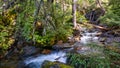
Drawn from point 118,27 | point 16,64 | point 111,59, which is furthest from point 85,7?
point 111,59

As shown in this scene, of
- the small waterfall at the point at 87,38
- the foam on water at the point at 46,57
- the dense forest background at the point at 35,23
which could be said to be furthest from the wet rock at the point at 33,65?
the small waterfall at the point at 87,38

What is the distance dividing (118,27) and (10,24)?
7031 mm

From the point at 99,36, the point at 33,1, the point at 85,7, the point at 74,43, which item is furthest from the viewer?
the point at 85,7

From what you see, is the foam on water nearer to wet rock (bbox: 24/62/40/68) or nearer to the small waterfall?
wet rock (bbox: 24/62/40/68)

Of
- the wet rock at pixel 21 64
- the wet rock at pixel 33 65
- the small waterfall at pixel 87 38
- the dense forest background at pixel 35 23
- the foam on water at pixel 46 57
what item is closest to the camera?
the dense forest background at pixel 35 23

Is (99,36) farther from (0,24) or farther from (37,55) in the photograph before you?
(0,24)

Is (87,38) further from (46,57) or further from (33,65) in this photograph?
(33,65)

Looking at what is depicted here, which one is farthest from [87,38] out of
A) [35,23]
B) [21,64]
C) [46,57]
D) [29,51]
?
[35,23]

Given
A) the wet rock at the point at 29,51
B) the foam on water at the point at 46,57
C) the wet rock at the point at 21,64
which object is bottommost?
the wet rock at the point at 21,64

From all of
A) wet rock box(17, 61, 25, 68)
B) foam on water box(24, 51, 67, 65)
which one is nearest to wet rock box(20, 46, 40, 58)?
foam on water box(24, 51, 67, 65)

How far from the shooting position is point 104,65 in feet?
14.7

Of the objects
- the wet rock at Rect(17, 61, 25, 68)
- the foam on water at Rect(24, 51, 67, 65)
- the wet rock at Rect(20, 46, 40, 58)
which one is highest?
the wet rock at Rect(20, 46, 40, 58)

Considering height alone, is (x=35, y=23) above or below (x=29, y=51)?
above

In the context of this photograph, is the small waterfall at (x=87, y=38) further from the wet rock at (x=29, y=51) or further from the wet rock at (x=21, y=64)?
the wet rock at (x=21, y=64)
